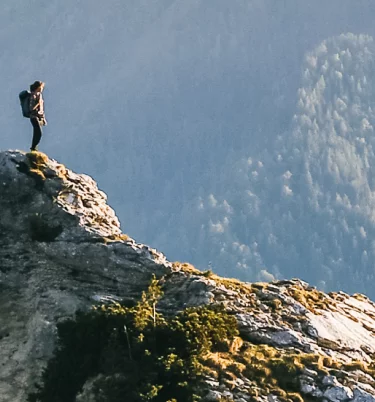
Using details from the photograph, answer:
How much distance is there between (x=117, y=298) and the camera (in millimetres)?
30906

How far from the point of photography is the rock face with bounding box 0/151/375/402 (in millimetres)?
27281

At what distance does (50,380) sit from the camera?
2817 cm

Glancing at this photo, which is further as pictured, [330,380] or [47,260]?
[47,260]

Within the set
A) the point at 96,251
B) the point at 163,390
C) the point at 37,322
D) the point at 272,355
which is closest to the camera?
the point at 163,390

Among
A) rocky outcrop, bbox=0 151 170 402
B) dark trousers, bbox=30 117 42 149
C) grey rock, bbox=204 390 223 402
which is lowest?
grey rock, bbox=204 390 223 402

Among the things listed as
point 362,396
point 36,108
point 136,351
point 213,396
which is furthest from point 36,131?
point 362,396

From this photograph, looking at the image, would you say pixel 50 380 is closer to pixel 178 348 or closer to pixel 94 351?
pixel 94 351

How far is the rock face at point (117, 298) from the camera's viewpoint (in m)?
27.3

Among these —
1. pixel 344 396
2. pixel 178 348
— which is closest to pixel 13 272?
pixel 178 348

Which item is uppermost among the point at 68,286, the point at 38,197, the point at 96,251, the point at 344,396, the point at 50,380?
the point at 38,197

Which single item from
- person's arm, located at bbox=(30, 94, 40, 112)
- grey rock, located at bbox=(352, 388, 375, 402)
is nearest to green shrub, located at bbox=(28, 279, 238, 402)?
grey rock, located at bbox=(352, 388, 375, 402)

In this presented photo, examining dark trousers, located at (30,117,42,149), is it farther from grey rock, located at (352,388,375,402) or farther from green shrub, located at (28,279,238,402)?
grey rock, located at (352,388,375,402)

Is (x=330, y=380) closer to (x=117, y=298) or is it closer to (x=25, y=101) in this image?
(x=117, y=298)

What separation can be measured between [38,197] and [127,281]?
7137 millimetres
